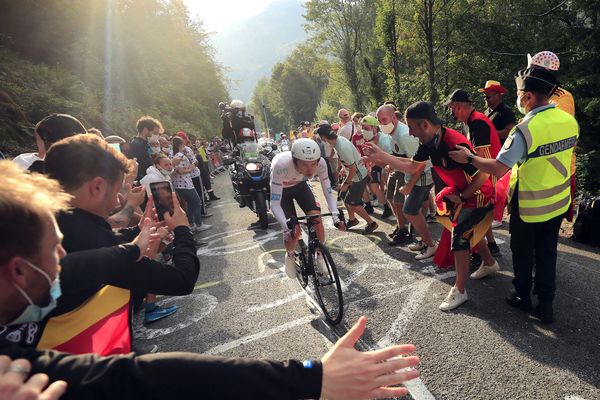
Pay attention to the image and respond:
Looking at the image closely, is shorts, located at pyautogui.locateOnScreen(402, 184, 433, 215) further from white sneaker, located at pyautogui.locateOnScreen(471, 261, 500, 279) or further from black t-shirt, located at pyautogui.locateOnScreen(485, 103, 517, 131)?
black t-shirt, located at pyautogui.locateOnScreen(485, 103, 517, 131)

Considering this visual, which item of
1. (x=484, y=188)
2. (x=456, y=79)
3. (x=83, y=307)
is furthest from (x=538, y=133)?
(x=456, y=79)

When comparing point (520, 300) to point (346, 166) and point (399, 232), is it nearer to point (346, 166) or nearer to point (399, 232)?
point (399, 232)

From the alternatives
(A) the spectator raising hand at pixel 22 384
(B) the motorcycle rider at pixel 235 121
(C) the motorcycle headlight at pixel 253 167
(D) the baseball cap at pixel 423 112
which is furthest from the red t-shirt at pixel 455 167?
(B) the motorcycle rider at pixel 235 121

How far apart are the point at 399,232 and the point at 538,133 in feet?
9.67

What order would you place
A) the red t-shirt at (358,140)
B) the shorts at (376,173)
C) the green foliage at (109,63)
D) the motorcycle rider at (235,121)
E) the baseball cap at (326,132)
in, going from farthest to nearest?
1. the green foliage at (109,63)
2. the motorcycle rider at (235,121)
3. the shorts at (376,173)
4. the red t-shirt at (358,140)
5. the baseball cap at (326,132)

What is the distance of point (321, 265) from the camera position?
3.71 meters

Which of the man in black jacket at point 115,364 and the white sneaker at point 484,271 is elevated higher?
the man in black jacket at point 115,364

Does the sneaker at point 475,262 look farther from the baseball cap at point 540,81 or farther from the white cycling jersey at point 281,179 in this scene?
the baseball cap at point 540,81

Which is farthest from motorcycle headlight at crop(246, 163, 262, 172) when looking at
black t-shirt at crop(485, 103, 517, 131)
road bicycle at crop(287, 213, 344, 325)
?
black t-shirt at crop(485, 103, 517, 131)

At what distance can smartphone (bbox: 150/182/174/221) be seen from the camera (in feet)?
6.95

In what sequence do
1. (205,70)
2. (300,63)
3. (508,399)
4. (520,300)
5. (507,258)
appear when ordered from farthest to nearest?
(300,63) < (205,70) < (507,258) < (520,300) < (508,399)

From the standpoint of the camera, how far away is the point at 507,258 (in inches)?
172

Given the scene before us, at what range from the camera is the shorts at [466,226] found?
3.36 m

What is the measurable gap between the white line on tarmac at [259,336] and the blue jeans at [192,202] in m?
4.36
